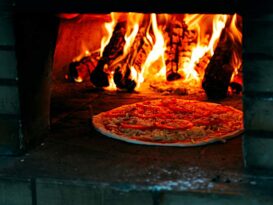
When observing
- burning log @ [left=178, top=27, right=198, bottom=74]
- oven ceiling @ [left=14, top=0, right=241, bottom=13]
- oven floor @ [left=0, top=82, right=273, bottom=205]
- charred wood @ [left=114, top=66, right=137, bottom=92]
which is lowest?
oven floor @ [left=0, top=82, right=273, bottom=205]

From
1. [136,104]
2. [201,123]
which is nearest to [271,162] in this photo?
[201,123]

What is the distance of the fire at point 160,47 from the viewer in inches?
113

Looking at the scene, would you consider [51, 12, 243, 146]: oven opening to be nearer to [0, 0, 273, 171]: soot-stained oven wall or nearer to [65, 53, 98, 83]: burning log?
[65, 53, 98, 83]: burning log

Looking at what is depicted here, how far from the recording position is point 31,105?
2.10 m

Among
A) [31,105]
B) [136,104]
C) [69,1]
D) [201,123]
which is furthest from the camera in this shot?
[136,104]

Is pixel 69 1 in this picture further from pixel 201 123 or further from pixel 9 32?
pixel 201 123

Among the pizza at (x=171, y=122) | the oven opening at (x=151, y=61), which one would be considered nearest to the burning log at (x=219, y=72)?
the oven opening at (x=151, y=61)

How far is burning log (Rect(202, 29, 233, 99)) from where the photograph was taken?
2619 millimetres

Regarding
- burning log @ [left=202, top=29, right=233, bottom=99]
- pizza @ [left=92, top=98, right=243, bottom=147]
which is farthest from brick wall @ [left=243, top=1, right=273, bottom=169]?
burning log @ [left=202, top=29, right=233, bottom=99]

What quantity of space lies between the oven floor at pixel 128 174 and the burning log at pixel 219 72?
1.65 ft

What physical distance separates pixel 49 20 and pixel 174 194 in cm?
85

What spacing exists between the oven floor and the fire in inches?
28.2

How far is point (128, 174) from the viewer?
1849 millimetres

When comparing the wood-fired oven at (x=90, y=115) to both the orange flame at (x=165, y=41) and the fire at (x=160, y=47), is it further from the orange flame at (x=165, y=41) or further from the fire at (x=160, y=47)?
Result: the orange flame at (x=165, y=41)
